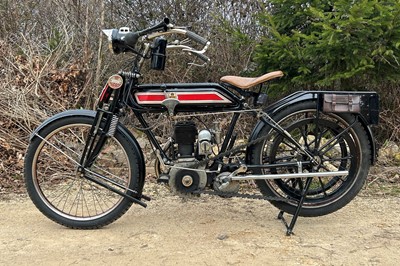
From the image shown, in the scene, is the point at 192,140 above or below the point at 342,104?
below

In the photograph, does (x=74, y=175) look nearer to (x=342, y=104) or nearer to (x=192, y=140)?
(x=192, y=140)

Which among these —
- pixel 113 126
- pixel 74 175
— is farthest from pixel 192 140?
pixel 74 175

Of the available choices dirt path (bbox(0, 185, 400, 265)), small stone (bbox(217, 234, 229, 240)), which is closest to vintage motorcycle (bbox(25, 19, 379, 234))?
dirt path (bbox(0, 185, 400, 265))

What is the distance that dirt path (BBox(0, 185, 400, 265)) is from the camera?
3094 millimetres

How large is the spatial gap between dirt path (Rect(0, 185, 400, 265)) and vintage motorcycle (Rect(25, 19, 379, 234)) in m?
0.18

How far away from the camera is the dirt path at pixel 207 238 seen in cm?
309

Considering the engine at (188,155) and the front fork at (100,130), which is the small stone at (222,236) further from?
the front fork at (100,130)

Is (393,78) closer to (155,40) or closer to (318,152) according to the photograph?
(318,152)

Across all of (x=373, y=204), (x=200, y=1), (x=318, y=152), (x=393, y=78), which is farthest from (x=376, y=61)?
(x=200, y=1)

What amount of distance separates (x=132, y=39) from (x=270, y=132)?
1236 mm

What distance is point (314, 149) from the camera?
3553mm

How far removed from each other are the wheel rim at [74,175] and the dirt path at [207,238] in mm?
232

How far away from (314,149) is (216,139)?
763 mm

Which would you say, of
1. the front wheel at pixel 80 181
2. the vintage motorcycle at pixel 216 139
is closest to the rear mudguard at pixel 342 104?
the vintage motorcycle at pixel 216 139
